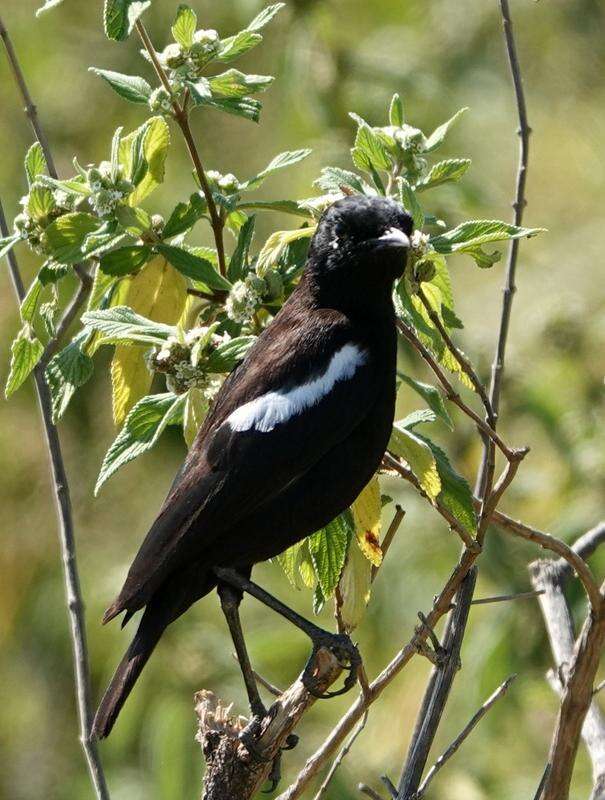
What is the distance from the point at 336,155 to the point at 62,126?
2.56 meters

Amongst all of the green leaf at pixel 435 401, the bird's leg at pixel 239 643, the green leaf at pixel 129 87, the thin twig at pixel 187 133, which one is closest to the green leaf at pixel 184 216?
the thin twig at pixel 187 133

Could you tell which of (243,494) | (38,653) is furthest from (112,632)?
(243,494)

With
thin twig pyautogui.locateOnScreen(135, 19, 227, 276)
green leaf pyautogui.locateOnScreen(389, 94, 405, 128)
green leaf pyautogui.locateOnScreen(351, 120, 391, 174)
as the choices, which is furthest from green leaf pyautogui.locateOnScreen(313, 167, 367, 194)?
thin twig pyautogui.locateOnScreen(135, 19, 227, 276)

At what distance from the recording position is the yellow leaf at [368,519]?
125 inches

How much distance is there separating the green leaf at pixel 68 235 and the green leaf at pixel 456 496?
0.95 metres

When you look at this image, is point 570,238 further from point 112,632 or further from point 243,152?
point 112,632

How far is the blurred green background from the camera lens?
6746mm

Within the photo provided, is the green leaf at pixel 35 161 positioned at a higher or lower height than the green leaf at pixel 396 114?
lower

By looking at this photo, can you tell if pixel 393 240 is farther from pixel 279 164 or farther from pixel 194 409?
pixel 194 409

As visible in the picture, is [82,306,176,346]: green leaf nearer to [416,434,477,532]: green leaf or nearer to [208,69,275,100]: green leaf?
[208,69,275,100]: green leaf

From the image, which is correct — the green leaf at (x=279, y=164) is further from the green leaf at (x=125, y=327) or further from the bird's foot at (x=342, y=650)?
the bird's foot at (x=342, y=650)

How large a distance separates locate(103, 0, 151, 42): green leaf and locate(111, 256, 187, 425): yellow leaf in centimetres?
62

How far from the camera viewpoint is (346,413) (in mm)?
3279

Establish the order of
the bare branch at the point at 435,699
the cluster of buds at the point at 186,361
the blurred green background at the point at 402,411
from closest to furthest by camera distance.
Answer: the bare branch at the point at 435,699, the cluster of buds at the point at 186,361, the blurred green background at the point at 402,411
